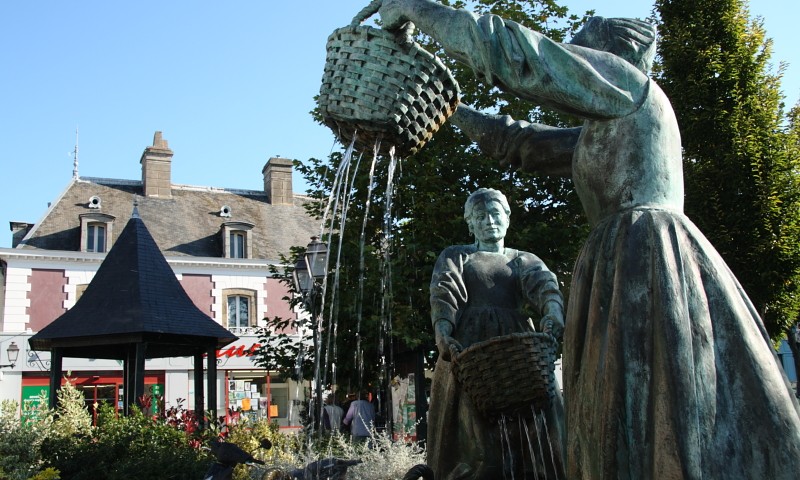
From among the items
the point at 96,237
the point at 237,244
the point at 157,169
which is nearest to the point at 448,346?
the point at 96,237

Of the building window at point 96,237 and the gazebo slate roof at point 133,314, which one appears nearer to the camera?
the gazebo slate roof at point 133,314

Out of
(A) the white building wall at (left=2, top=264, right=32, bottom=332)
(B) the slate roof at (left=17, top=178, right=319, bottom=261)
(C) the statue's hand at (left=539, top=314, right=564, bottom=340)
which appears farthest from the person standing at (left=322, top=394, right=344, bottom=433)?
(B) the slate roof at (left=17, top=178, right=319, bottom=261)

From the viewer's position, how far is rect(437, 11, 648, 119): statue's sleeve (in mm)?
2373

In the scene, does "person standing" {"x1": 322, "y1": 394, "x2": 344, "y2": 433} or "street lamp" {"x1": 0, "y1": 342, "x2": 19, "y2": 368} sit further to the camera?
"street lamp" {"x1": 0, "y1": 342, "x2": 19, "y2": 368}

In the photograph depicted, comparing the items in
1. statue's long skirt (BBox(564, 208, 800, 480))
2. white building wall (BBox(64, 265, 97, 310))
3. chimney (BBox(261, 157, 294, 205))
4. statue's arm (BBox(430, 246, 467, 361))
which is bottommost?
statue's long skirt (BBox(564, 208, 800, 480))

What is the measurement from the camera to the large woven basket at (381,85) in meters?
3.06

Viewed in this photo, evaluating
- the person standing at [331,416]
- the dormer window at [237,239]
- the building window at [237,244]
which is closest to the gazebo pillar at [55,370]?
the person standing at [331,416]

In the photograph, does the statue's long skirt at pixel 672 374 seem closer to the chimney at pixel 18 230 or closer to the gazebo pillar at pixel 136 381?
the gazebo pillar at pixel 136 381

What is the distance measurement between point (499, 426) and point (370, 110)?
196cm

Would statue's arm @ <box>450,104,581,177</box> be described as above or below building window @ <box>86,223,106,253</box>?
below

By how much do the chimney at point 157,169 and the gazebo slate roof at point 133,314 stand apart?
69.4 ft

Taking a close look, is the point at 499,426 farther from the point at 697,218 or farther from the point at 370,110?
the point at 697,218

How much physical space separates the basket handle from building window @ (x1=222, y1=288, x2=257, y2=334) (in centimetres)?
3019

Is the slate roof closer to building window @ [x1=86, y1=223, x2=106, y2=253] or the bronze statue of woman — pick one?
building window @ [x1=86, y1=223, x2=106, y2=253]
